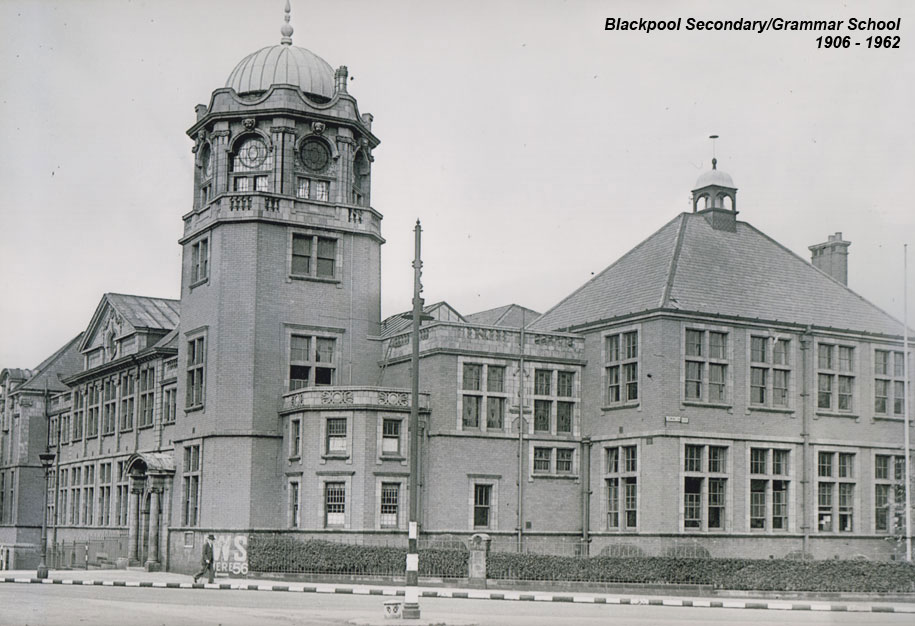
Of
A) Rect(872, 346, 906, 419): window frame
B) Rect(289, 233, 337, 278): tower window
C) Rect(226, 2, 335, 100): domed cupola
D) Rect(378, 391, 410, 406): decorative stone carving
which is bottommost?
Rect(378, 391, 410, 406): decorative stone carving

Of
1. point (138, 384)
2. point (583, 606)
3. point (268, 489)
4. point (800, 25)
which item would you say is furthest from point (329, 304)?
point (800, 25)

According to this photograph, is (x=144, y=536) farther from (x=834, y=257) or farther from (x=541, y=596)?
(x=834, y=257)

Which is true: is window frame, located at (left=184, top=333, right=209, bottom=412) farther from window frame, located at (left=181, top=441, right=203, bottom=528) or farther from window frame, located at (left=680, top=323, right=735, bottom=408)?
window frame, located at (left=680, top=323, right=735, bottom=408)

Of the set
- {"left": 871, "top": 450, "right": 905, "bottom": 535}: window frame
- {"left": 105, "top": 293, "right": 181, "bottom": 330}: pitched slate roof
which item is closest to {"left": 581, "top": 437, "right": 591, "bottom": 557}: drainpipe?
{"left": 871, "top": 450, "right": 905, "bottom": 535}: window frame

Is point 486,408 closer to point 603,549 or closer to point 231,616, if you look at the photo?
point 603,549

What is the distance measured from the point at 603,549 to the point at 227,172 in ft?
65.8

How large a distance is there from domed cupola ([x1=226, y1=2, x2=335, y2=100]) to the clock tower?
6 centimetres

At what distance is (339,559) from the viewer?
4047cm

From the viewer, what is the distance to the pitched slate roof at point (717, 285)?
148 feet

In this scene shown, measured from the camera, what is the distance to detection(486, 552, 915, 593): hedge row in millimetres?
32844

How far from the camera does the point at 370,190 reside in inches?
1981

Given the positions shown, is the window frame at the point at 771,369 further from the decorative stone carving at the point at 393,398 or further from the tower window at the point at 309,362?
the tower window at the point at 309,362

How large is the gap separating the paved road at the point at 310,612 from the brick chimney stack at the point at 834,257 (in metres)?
25.6

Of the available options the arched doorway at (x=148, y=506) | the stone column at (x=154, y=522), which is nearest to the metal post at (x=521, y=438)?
the arched doorway at (x=148, y=506)
